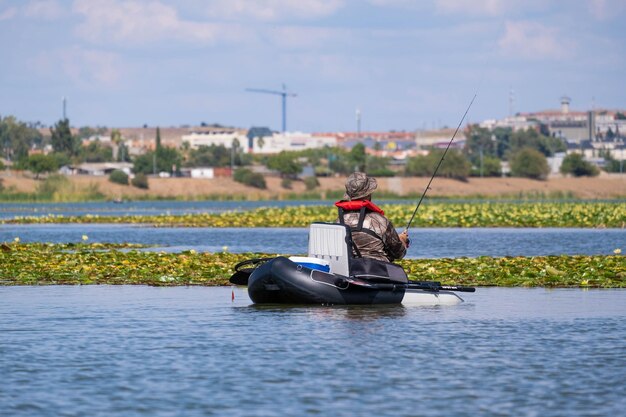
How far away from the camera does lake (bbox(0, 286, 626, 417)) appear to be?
49.1ft

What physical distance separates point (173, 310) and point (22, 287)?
6.08m

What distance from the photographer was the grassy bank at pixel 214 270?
29234mm

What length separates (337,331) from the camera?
20750 millimetres

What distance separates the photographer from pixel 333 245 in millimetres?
23062

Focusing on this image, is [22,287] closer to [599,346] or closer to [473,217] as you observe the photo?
[599,346]

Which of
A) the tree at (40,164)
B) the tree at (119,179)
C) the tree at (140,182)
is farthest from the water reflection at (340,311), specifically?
the tree at (40,164)

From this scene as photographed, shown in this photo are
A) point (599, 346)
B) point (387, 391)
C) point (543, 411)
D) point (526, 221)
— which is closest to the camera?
point (543, 411)

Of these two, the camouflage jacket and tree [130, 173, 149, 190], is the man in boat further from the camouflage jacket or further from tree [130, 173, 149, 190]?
tree [130, 173, 149, 190]

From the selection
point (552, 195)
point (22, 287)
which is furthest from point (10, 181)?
point (22, 287)

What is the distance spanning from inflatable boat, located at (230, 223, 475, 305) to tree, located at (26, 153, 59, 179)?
176 metres

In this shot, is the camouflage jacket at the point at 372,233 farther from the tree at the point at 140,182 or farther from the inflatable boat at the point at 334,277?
the tree at the point at 140,182

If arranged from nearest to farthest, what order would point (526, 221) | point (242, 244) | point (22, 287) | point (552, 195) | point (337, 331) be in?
1. point (337, 331)
2. point (22, 287)
3. point (242, 244)
4. point (526, 221)
5. point (552, 195)

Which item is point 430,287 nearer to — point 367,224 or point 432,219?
point 367,224

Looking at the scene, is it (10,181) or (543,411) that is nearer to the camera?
(543,411)
